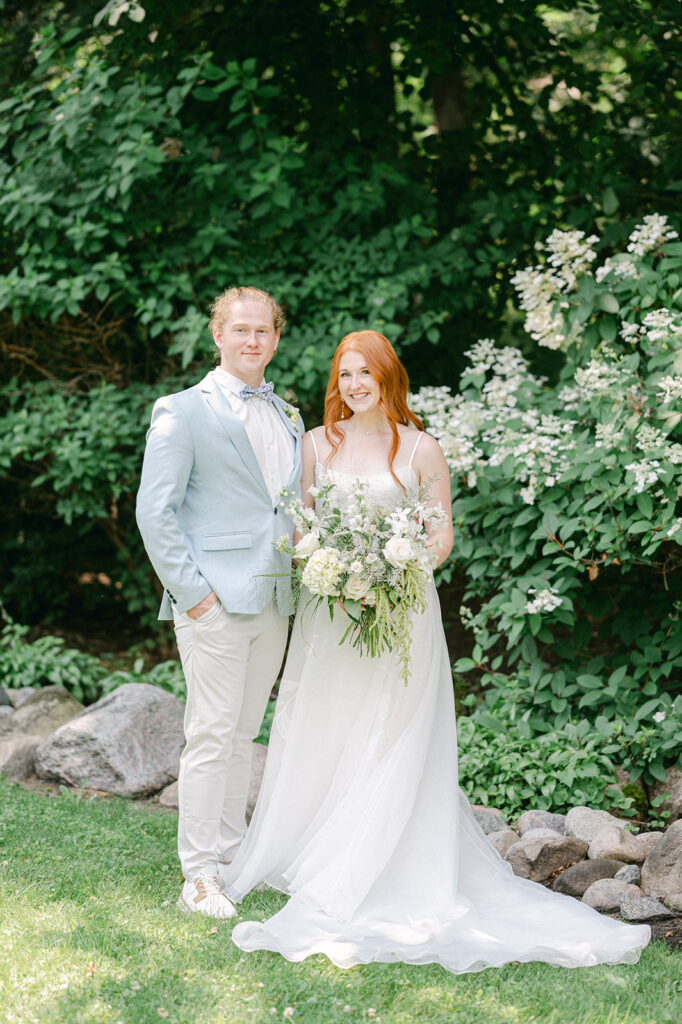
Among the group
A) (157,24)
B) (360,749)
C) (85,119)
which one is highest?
(157,24)

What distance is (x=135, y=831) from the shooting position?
4129mm

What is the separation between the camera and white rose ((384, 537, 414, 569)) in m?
3.17

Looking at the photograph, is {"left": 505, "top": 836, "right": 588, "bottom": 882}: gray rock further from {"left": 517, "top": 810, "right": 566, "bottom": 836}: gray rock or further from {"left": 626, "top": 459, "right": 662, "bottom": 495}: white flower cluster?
{"left": 626, "top": 459, "right": 662, "bottom": 495}: white flower cluster

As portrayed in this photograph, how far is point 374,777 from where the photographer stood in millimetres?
3477

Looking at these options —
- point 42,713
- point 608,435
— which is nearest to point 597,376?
point 608,435

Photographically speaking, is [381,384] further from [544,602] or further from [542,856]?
[542,856]

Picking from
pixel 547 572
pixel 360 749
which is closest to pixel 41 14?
pixel 547 572

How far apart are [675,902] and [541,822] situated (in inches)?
32.6

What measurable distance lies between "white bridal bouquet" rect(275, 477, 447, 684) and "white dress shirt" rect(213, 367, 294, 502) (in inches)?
6.5

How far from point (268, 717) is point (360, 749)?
2056 mm

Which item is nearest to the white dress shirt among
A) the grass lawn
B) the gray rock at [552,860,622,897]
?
the grass lawn

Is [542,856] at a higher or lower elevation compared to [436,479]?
lower

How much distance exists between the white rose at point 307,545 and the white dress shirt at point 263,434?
322mm

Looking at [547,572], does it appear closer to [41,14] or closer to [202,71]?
[202,71]
